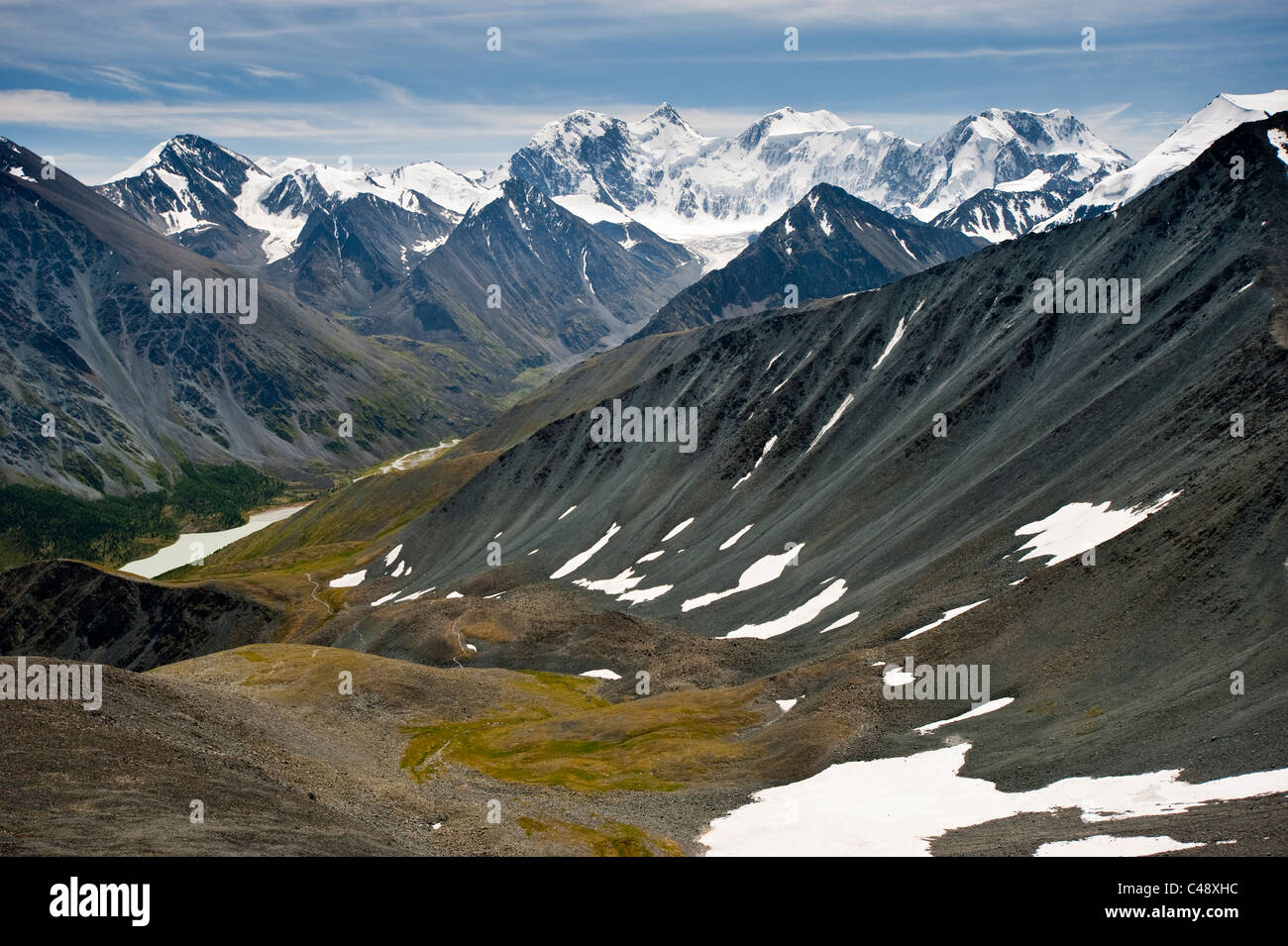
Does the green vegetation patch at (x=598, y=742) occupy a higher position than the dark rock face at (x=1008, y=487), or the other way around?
the dark rock face at (x=1008, y=487)

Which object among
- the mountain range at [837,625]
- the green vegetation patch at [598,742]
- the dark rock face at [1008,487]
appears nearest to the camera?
the mountain range at [837,625]

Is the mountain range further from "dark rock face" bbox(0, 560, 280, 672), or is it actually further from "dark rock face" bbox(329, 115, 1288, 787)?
"dark rock face" bbox(0, 560, 280, 672)

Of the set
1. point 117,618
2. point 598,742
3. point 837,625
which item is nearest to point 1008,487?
point 837,625

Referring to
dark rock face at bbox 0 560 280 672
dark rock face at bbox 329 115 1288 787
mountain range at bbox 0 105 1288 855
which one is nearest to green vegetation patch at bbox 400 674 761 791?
mountain range at bbox 0 105 1288 855

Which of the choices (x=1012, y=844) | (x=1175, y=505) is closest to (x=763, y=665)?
(x=1175, y=505)

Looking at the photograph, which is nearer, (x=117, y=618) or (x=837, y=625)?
(x=837, y=625)

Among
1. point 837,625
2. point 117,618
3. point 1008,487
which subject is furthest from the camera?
point 117,618

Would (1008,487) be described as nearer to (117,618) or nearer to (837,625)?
(837,625)

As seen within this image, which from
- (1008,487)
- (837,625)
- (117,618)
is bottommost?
(837,625)

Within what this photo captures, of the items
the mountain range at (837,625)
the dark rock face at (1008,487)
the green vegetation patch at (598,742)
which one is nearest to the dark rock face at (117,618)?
the mountain range at (837,625)

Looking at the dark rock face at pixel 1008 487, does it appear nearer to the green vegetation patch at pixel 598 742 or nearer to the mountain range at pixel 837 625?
the mountain range at pixel 837 625

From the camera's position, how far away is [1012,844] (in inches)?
1663
